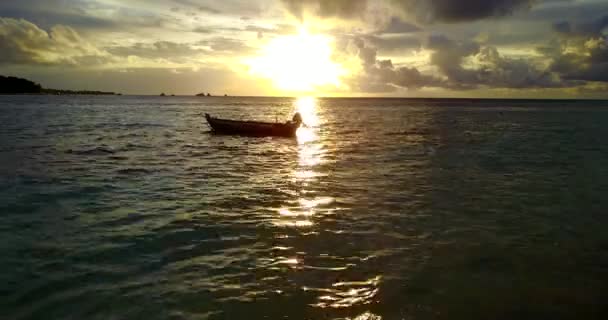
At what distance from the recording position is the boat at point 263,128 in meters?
45.0

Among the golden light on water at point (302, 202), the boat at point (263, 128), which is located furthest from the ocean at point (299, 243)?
the boat at point (263, 128)

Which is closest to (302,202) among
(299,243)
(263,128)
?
(299,243)

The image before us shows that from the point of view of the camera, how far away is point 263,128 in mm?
45031

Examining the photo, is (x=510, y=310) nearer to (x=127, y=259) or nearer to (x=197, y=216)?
(x=127, y=259)

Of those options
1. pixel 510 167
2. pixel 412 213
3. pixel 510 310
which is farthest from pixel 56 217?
pixel 510 167

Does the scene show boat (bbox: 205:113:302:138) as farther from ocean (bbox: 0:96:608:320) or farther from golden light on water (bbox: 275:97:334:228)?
ocean (bbox: 0:96:608:320)

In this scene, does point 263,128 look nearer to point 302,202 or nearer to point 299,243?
point 302,202

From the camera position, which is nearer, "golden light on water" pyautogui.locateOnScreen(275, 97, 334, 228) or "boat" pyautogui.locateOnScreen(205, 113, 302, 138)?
"golden light on water" pyautogui.locateOnScreen(275, 97, 334, 228)

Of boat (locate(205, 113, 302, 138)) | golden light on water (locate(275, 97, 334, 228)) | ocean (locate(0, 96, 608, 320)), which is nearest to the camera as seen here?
ocean (locate(0, 96, 608, 320))

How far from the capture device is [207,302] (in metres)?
8.02

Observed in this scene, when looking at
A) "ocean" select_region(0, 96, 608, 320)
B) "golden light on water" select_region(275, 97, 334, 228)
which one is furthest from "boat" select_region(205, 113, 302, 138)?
"ocean" select_region(0, 96, 608, 320)

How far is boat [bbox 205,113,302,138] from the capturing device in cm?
4503

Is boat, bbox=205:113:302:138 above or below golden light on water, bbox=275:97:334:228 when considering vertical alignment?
above

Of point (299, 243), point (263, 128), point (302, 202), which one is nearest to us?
point (299, 243)
